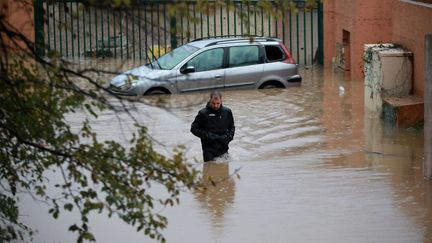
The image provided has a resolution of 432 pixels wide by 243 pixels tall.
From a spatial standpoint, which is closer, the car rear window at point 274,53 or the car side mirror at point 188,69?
the car side mirror at point 188,69

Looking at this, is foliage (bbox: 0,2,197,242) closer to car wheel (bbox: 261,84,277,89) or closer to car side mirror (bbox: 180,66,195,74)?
car side mirror (bbox: 180,66,195,74)

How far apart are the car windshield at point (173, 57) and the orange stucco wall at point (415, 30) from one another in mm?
4723

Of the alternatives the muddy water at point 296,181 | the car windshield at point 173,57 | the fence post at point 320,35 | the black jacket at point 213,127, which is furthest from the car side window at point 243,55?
the black jacket at point 213,127

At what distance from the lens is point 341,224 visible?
44.1 ft

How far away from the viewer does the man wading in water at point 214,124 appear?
16.5 meters

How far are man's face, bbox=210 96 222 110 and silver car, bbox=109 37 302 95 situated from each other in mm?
7040

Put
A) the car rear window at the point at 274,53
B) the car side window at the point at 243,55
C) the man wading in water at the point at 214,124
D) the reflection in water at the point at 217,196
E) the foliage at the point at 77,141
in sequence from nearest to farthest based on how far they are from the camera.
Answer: the foliage at the point at 77,141 → the reflection in water at the point at 217,196 → the man wading in water at the point at 214,124 → the car side window at the point at 243,55 → the car rear window at the point at 274,53

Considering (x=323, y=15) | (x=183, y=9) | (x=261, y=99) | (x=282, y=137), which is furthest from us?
(x=323, y=15)

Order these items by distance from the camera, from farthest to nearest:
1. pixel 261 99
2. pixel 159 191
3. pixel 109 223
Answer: pixel 261 99 → pixel 159 191 → pixel 109 223

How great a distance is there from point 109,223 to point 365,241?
3.21 metres

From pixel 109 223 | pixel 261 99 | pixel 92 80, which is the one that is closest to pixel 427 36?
pixel 109 223

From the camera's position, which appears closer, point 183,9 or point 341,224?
point 183,9

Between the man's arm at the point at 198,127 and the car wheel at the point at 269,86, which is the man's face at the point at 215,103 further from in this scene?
the car wheel at the point at 269,86

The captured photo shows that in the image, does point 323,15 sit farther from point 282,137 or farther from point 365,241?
point 365,241
